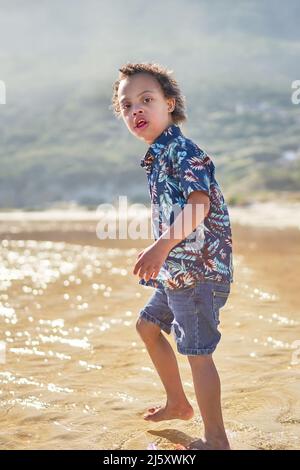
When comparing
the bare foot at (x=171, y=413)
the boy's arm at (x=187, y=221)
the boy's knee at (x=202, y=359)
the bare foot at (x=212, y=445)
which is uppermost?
the boy's arm at (x=187, y=221)

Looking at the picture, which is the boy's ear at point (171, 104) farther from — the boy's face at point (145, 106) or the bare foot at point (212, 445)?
the bare foot at point (212, 445)

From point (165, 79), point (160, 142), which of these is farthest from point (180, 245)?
point (165, 79)

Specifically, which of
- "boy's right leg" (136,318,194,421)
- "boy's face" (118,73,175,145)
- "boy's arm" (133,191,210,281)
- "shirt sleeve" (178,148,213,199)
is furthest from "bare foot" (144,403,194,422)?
"boy's face" (118,73,175,145)

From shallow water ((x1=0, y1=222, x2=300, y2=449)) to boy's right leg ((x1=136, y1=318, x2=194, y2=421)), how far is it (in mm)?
67

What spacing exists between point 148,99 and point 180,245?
81cm

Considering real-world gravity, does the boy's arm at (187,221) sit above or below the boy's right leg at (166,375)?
above

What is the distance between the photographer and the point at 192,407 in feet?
11.2

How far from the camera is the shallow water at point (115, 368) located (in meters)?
3.15

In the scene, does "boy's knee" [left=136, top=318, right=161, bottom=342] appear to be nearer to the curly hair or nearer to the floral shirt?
the floral shirt

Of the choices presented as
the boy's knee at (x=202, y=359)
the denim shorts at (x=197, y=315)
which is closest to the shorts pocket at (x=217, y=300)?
the denim shorts at (x=197, y=315)

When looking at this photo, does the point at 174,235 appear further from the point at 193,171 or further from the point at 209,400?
the point at 209,400

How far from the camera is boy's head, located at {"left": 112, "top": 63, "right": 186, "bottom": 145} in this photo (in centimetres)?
317

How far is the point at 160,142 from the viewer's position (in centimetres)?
311
